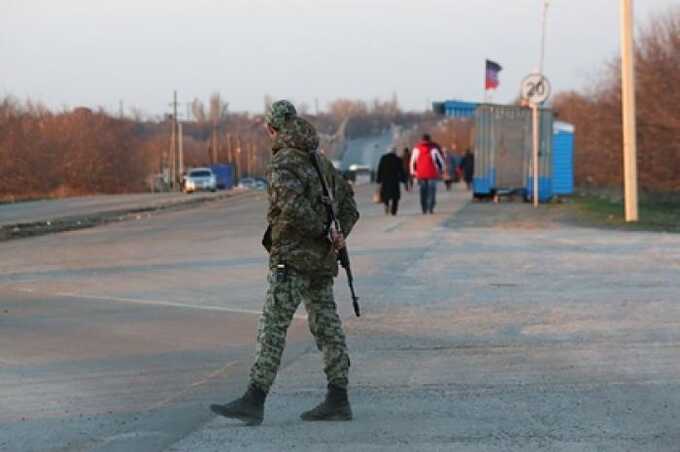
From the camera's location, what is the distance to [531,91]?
1054 inches

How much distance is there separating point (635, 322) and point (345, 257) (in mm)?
4311

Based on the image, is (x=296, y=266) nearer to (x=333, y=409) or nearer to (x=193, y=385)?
(x=333, y=409)

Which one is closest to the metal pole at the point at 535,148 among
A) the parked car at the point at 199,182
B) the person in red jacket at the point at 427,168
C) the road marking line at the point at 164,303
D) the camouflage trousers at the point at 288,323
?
the person in red jacket at the point at 427,168

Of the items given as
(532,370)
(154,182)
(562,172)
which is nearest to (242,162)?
(154,182)

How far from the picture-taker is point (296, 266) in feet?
22.0

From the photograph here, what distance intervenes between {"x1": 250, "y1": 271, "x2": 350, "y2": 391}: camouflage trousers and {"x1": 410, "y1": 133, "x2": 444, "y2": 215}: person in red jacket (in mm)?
18727

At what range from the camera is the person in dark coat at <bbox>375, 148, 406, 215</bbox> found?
1019 inches

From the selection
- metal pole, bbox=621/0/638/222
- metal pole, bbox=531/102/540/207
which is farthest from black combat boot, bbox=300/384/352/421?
metal pole, bbox=531/102/540/207

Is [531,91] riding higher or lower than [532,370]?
higher

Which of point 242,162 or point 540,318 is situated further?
point 242,162

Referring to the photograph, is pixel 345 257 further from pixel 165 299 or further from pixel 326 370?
pixel 165 299

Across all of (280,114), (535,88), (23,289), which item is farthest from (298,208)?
(535,88)

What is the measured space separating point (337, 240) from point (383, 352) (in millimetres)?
2547

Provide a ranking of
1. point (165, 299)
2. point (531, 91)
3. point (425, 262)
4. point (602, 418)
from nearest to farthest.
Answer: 1. point (602, 418)
2. point (165, 299)
3. point (425, 262)
4. point (531, 91)
